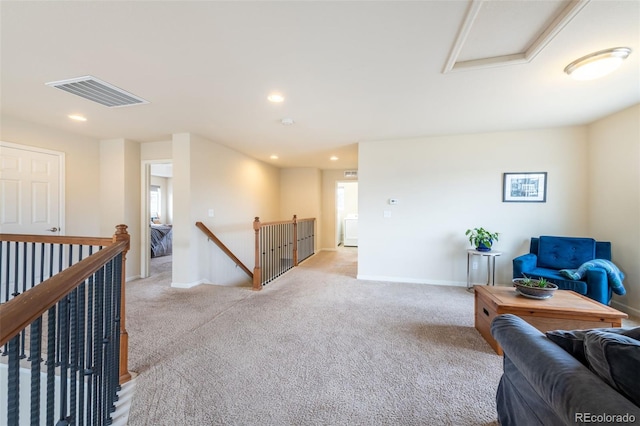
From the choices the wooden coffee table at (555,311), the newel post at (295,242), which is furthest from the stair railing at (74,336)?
the newel post at (295,242)

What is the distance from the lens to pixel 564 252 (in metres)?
3.36

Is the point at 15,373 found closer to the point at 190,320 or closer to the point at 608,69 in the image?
the point at 190,320

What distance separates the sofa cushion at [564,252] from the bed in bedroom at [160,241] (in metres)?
7.77

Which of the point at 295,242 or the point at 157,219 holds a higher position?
the point at 157,219

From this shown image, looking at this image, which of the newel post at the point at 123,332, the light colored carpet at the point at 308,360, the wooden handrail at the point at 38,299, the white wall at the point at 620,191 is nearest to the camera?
the wooden handrail at the point at 38,299

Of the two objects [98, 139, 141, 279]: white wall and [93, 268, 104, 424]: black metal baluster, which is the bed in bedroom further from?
[93, 268, 104, 424]: black metal baluster

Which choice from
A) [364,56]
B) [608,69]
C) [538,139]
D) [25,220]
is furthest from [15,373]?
[538,139]

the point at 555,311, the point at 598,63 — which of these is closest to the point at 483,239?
the point at 555,311

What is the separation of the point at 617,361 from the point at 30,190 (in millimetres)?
5478

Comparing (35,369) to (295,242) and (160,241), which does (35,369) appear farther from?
(160,241)

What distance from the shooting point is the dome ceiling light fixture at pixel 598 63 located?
193cm

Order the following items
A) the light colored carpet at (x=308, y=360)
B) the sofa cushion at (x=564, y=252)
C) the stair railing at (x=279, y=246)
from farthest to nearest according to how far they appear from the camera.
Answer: the stair railing at (x=279, y=246) → the sofa cushion at (x=564, y=252) → the light colored carpet at (x=308, y=360)

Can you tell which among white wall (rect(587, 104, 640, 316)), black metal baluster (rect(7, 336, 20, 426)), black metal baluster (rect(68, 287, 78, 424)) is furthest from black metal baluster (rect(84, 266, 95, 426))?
white wall (rect(587, 104, 640, 316))

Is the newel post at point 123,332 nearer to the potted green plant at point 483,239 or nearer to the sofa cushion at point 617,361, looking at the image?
the sofa cushion at point 617,361
